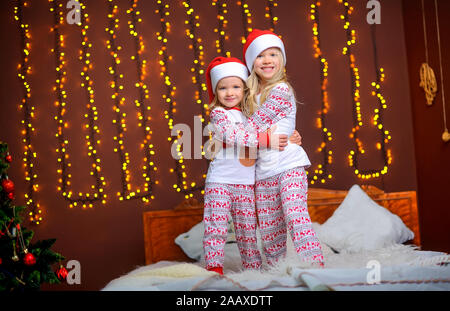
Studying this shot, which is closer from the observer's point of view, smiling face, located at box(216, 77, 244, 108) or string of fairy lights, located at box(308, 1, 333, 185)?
smiling face, located at box(216, 77, 244, 108)

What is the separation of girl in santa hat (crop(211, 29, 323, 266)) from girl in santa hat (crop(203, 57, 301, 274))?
33 mm

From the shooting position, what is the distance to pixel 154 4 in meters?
3.33

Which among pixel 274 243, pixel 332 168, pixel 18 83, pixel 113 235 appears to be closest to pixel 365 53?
pixel 332 168

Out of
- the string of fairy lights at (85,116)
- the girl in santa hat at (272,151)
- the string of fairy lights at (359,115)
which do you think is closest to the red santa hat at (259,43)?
the girl in santa hat at (272,151)

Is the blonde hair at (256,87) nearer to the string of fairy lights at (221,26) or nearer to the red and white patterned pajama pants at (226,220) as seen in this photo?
the red and white patterned pajama pants at (226,220)

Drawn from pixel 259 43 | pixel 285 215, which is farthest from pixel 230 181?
pixel 259 43

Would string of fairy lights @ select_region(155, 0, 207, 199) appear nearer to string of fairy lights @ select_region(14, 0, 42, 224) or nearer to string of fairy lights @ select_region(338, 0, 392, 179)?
string of fairy lights @ select_region(14, 0, 42, 224)

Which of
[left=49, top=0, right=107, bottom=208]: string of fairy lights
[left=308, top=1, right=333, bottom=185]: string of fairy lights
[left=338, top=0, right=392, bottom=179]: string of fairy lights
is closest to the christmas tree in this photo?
[left=49, top=0, right=107, bottom=208]: string of fairy lights

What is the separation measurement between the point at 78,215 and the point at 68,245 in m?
0.22

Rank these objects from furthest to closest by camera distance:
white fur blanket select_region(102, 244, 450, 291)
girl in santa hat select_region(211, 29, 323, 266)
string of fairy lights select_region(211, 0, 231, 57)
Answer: string of fairy lights select_region(211, 0, 231, 57) < girl in santa hat select_region(211, 29, 323, 266) < white fur blanket select_region(102, 244, 450, 291)

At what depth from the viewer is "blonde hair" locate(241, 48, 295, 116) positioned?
2.21 meters

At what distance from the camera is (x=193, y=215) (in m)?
3.14

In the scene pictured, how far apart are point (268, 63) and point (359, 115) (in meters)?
→ 1.38
